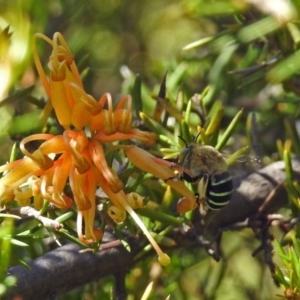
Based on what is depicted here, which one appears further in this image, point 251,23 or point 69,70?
point 251,23

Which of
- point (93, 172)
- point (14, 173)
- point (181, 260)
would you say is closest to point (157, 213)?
point (93, 172)

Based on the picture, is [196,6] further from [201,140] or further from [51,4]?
[51,4]

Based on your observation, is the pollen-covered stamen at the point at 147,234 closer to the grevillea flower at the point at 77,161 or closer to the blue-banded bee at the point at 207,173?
the grevillea flower at the point at 77,161

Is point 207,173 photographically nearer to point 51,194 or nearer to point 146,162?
point 146,162

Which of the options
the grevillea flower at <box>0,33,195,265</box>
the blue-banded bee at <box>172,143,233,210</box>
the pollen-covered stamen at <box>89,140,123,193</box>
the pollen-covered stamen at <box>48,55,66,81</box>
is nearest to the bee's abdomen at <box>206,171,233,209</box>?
the blue-banded bee at <box>172,143,233,210</box>

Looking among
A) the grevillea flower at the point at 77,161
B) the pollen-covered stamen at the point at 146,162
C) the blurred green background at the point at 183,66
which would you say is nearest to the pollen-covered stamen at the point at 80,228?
the grevillea flower at the point at 77,161

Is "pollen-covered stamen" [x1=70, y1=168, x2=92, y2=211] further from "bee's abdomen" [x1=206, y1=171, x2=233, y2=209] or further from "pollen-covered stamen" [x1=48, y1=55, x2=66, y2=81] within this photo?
"bee's abdomen" [x1=206, y1=171, x2=233, y2=209]

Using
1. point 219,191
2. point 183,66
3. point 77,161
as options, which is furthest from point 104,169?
point 183,66
